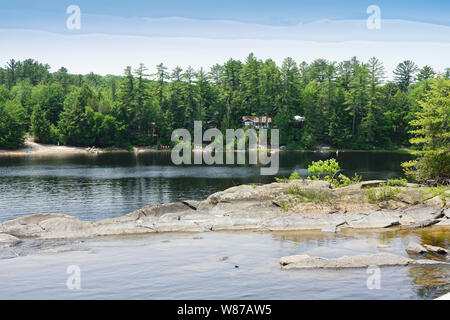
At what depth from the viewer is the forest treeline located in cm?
11400

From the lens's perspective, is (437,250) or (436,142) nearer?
(437,250)

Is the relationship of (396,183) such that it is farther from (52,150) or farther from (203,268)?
(52,150)

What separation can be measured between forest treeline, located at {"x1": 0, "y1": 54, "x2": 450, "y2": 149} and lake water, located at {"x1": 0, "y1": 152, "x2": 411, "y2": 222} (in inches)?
1605

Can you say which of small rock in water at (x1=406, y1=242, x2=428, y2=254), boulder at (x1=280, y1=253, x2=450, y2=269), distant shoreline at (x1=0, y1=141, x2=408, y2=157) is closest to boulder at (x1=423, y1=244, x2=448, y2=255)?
small rock in water at (x1=406, y1=242, x2=428, y2=254)

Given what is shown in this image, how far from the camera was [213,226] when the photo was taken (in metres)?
28.1

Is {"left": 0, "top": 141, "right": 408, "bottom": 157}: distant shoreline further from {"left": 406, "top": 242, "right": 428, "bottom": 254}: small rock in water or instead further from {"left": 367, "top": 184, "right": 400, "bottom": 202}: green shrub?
{"left": 406, "top": 242, "right": 428, "bottom": 254}: small rock in water

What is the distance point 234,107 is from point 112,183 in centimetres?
7555

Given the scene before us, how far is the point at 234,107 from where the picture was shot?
124 m

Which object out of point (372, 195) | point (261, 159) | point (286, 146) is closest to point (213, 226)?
point (372, 195)

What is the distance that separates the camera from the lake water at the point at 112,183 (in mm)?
37750

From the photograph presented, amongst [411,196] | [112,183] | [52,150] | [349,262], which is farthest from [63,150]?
[349,262]

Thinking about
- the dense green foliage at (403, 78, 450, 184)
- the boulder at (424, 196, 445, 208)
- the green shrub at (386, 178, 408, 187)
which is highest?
the dense green foliage at (403, 78, 450, 184)

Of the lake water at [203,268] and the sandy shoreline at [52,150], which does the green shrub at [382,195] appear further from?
the sandy shoreline at [52,150]
